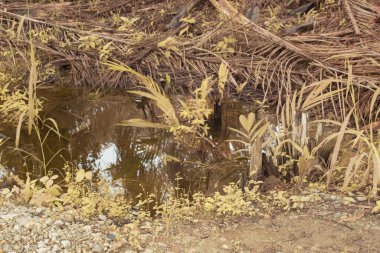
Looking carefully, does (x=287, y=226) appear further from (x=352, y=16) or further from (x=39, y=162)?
(x=352, y=16)

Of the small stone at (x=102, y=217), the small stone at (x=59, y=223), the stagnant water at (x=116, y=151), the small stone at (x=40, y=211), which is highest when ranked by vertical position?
the stagnant water at (x=116, y=151)

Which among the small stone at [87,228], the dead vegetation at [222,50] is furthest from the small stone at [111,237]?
the dead vegetation at [222,50]

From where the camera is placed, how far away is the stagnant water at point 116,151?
314 cm

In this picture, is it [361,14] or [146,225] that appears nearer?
[146,225]

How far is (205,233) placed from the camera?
8.09ft

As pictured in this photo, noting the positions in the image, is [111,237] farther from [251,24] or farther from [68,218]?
[251,24]

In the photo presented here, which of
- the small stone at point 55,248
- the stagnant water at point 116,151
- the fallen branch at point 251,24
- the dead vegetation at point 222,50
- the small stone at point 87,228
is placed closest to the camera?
the small stone at point 55,248

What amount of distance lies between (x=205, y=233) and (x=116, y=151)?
45.9 inches

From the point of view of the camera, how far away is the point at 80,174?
2.71m

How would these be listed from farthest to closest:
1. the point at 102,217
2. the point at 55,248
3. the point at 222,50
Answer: the point at 222,50 < the point at 102,217 < the point at 55,248

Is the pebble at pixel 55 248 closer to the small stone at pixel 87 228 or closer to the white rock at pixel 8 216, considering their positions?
the small stone at pixel 87 228

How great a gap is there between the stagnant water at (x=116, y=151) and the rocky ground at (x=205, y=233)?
0.52 meters

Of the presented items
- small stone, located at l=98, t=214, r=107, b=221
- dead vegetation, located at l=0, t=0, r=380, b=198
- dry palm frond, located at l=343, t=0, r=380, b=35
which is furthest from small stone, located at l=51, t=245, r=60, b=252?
dry palm frond, located at l=343, t=0, r=380, b=35

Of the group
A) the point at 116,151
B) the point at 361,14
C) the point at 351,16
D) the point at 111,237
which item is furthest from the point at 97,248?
the point at 361,14
